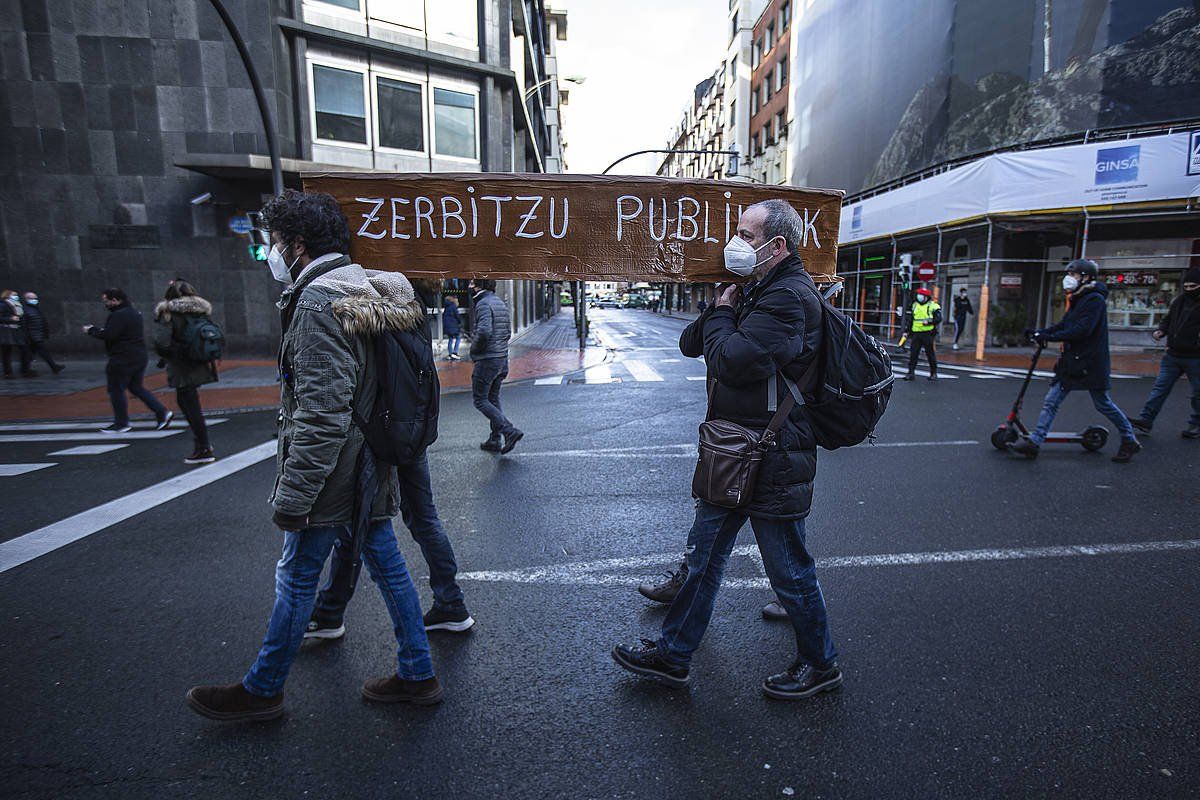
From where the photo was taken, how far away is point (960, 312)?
65.2ft

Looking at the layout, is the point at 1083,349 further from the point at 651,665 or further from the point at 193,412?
the point at 193,412

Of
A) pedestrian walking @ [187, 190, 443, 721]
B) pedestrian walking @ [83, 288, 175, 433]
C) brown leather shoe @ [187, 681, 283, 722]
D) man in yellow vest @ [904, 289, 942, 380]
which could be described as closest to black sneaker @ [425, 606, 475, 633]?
pedestrian walking @ [187, 190, 443, 721]

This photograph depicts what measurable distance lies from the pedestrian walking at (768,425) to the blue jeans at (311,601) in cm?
91

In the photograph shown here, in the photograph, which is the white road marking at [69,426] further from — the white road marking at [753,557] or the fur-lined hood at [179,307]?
the white road marking at [753,557]

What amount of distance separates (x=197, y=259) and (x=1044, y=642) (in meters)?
18.2

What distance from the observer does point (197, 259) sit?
16.1 m

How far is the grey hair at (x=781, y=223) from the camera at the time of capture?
251 centimetres

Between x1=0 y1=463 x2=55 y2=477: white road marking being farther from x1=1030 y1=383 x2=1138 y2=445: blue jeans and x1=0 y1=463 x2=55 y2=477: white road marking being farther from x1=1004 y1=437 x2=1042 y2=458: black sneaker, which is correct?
x1=1030 y1=383 x2=1138 y2=445: blue jeans

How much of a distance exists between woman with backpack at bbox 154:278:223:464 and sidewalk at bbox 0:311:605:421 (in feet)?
11.2

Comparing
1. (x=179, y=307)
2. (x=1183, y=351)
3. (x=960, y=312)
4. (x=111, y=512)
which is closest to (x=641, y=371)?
(x=1183, y=351)

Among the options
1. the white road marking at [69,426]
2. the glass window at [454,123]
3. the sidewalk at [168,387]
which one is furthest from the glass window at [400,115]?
the white road marking at [69,426]

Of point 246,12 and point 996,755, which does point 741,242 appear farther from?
point 246,12

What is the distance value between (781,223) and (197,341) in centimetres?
609

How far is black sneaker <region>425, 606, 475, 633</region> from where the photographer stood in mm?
3236
